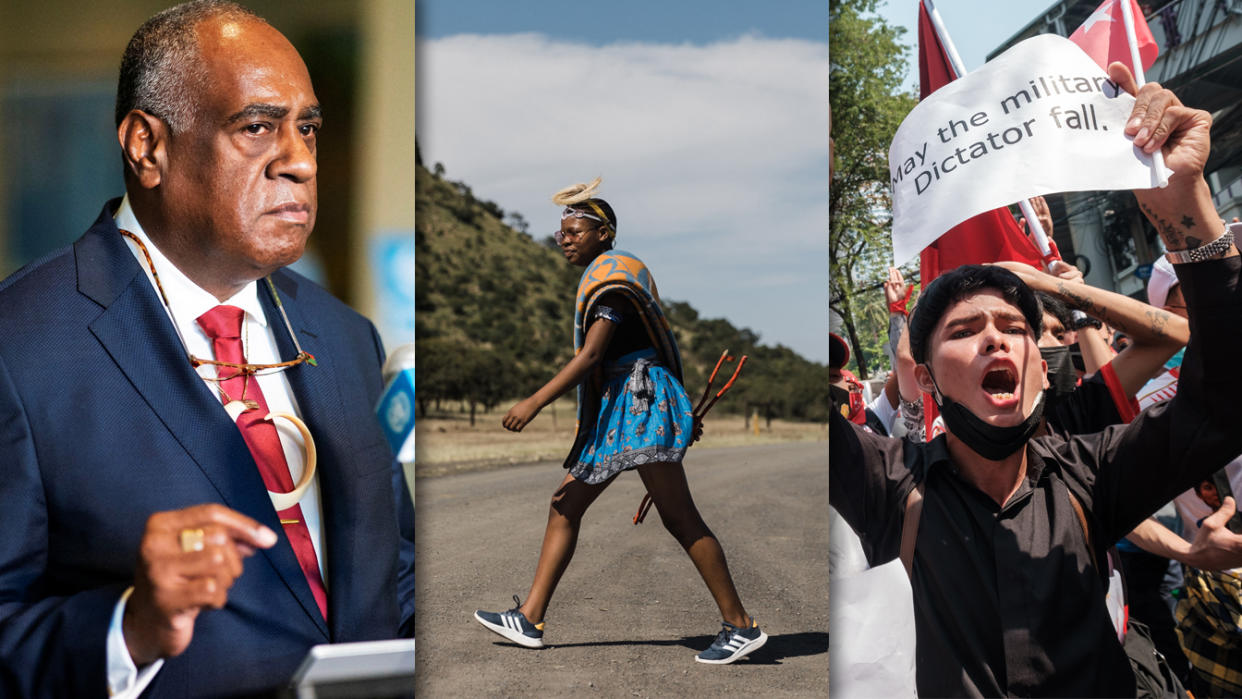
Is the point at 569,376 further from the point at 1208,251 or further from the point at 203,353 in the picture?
the point at 1208,251

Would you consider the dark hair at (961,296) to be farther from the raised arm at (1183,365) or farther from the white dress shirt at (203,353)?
the white dress shirt at (203,353)

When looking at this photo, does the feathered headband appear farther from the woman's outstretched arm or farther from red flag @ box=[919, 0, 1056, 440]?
red flag @ box=[919, 0, 1056, 440]

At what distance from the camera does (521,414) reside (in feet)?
14.4

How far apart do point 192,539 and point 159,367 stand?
0.65m

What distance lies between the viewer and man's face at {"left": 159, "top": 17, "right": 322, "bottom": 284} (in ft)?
A: 12.7

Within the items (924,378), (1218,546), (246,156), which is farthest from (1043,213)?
(246,156)

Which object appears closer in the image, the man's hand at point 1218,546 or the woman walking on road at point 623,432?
the man's hand at point 1218,546

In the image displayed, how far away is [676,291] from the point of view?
450cm

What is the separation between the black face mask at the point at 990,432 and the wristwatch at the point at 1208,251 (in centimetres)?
74

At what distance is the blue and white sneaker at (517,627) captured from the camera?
14.2ft

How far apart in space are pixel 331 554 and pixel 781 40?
2.96 m

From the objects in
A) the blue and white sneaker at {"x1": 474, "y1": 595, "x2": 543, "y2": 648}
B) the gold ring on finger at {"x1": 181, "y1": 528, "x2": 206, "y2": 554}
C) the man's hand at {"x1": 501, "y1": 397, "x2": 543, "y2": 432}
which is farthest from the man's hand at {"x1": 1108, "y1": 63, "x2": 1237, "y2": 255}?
the gold ring on finger at {"x1": 181, "y1": 528, "x2": 206, "y2": 554}

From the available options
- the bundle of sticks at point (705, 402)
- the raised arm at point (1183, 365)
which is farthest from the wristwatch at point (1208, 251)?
the bundle of sticks at point (705, 402)

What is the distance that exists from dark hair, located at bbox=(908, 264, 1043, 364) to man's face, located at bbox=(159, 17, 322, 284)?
2545 millimetres
